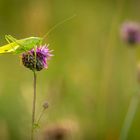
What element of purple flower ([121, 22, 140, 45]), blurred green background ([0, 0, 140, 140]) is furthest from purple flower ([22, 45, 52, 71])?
purple flower ([121, 22, 140, 45])

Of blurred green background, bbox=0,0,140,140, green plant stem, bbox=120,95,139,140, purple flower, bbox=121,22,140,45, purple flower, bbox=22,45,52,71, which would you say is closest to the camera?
purple flower, bbox=22,45,52,71

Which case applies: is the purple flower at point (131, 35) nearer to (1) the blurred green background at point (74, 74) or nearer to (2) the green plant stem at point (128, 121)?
(1) the blurred green background at point (74, 74)

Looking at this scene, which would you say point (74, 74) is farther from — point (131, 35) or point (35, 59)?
point (35, 59)

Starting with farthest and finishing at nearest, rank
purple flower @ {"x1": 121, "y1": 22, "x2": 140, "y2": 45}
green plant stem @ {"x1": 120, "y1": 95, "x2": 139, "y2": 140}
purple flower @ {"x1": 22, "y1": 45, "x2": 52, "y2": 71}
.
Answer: purple flower @ {"x1": 121, "y1": 22, "x2": 140, "y2": 45}
green plant stem @ {"x1": 120, "y1": 95, "x2": 139, "y2": 140}
purple flower @ {"x1": 22, "y1": 45, "x2": 52, "y2": 71}

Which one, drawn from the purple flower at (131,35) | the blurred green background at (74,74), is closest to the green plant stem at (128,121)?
the blurred green background at (74,74)

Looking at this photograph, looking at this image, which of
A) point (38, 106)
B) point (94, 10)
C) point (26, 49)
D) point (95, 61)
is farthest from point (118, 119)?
point (94, 10)

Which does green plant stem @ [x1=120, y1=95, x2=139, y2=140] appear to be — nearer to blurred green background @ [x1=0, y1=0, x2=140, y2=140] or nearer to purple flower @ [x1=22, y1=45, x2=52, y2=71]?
blurred green background @ [x1=0, y1=0, x2=140, y2=140]
